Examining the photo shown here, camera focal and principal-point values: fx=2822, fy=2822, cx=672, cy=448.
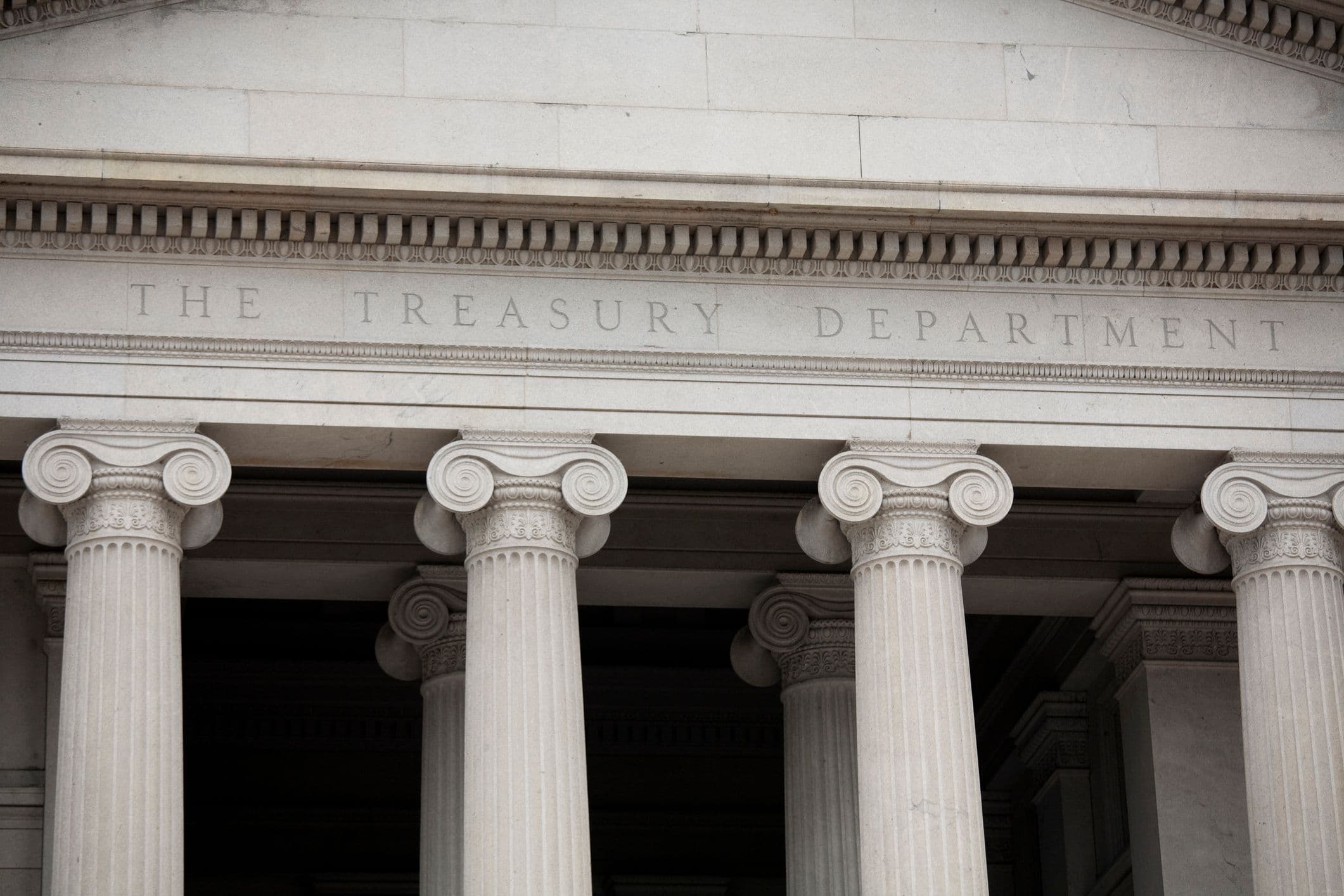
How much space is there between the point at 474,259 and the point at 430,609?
519 centimetres

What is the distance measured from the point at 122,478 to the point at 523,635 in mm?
4431

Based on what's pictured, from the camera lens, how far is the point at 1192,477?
31703 mm

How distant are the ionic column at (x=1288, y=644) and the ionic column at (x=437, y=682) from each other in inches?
343

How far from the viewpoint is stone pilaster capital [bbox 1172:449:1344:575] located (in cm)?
3062

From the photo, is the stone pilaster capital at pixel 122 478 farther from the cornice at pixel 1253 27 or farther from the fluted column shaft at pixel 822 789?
the cornice at pixel 1253 27

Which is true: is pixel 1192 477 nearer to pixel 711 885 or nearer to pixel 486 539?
pixel 486 539

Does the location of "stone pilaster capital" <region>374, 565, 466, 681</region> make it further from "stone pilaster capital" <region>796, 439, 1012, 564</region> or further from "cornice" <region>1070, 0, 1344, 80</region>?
"cornice" <region>1070, 0, 1344, 80</region>

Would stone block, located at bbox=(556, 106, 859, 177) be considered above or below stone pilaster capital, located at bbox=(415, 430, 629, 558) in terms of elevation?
above

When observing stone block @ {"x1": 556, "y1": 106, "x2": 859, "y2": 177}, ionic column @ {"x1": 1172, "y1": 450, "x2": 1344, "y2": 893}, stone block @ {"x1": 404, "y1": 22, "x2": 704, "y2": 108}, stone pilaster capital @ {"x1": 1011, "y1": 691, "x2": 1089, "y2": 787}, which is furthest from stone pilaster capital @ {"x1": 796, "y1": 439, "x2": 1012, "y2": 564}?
stone pilaster capital @ {"x1": 1011, "y1": 691, "x2": 1089, "y2": 787}

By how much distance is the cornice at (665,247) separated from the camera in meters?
30.0

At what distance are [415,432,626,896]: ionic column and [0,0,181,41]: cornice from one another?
6211 millimetres

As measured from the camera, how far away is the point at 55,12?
101ft

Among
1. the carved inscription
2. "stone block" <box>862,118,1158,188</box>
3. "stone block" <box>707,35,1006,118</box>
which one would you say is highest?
"stone block" <box>707,35,1006,118</box>

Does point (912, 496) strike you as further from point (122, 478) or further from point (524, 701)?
point (122, 478)
